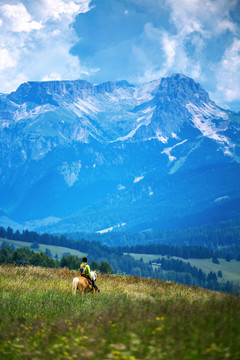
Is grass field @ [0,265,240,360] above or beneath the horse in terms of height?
beneath

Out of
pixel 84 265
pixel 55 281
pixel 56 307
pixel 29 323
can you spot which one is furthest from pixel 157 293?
pixel 29 323

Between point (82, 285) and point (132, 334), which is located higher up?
point (82, 285)

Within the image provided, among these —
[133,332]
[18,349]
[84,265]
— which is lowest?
[18,349]

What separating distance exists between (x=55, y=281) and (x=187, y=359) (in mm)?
13532

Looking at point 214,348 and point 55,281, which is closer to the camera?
point 214,348

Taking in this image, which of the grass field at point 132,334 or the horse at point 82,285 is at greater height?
the horse at point 82,285

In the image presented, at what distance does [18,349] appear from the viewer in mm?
8820

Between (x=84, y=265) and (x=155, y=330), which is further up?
(x=84, y=265)

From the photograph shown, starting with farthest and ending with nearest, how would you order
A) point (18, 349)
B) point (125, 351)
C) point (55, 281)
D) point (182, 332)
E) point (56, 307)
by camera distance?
point (55, 281), point (56, 307), point (18, 349), point (182, 332), point (125, 351)

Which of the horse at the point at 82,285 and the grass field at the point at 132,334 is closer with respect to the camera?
the grass field at the point at 132,334

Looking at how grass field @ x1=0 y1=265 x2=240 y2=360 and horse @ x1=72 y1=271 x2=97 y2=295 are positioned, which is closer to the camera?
grass field @ x1=0 y1=265 x2=240 y2=360

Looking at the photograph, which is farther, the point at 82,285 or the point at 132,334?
the point at 82,285

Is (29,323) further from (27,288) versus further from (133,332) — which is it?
(27,288)

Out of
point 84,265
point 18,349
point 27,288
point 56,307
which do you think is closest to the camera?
point 18,349
